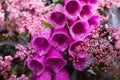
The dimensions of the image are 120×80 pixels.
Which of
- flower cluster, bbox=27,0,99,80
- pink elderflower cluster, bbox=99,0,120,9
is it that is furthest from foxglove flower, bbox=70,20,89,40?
pink elderflower cluster, bbox=99,0,120,9

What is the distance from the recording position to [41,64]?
79 cm

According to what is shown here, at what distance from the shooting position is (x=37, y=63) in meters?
0.81

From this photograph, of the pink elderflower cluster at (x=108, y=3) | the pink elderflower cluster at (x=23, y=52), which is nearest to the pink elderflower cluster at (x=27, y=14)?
the pink elderflower cluster at (x=23, y=52)

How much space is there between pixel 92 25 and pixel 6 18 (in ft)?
1.04

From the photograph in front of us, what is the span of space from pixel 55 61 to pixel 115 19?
21 centimetres

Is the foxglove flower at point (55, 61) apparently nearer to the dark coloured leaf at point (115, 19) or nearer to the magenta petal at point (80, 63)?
the magenta petal at point (80, 63)

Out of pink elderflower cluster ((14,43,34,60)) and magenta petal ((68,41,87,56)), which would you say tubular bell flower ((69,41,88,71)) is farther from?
pink elderflower cluster ((14,43,34,60))

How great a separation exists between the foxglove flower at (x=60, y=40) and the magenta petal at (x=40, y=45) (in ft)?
0.06

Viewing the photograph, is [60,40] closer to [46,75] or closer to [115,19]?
[46,75]

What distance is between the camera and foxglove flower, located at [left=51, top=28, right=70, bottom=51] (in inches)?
31.1

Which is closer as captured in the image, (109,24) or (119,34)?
(119,34)

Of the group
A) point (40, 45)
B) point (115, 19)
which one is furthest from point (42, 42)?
point (115, 19)

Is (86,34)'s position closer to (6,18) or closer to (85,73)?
(85,73)

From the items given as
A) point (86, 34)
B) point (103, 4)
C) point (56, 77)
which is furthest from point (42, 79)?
point (103, 4)
